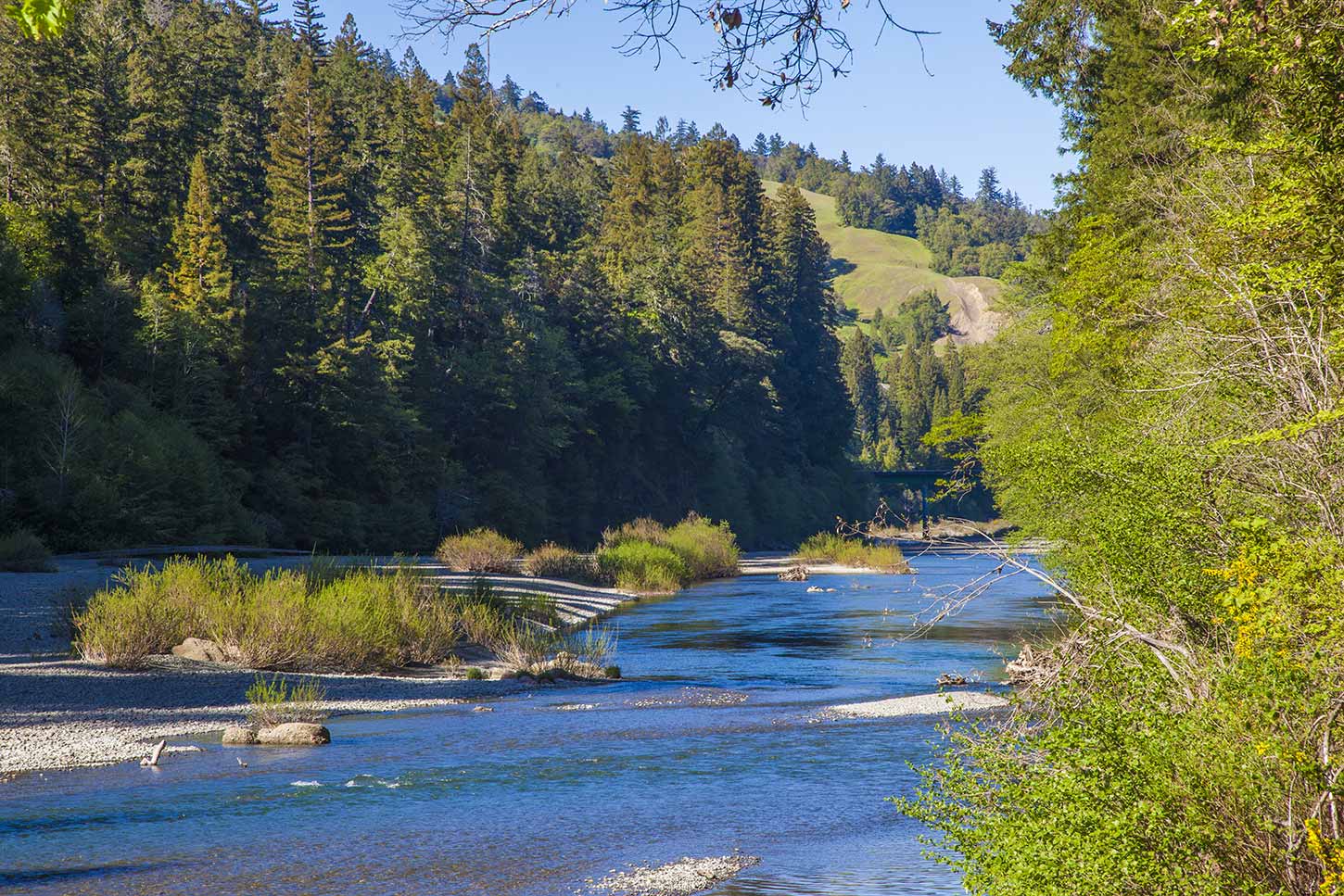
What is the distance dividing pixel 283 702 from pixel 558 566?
32.6 meters

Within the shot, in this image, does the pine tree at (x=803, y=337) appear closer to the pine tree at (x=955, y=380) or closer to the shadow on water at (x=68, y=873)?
the pine tree at (x=955, y=380)

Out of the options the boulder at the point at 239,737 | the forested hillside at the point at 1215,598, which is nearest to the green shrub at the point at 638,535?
the forested hillside at the point at 1215,598

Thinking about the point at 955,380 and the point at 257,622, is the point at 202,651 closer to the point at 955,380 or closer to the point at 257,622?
the point at 257,622

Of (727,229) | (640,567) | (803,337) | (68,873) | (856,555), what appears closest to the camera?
(68,873)

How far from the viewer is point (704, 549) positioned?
61188 millimetres

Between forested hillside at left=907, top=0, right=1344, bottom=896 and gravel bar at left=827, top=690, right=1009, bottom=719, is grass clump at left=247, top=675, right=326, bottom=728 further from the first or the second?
forested hillside at left=907, top=0, right=1344, bottom=896

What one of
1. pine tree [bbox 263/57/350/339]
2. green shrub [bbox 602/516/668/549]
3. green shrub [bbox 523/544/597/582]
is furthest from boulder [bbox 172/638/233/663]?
green shrub [bbox 602/516/668/549]

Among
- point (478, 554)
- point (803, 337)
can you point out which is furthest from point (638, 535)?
point (803, 337)

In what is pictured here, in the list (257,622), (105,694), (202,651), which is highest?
(257,622)

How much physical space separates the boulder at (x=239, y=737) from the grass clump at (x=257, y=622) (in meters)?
4.83

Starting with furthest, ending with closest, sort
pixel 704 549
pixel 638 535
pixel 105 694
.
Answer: pixel 704 549
pixel 638 535
pixel 105 694

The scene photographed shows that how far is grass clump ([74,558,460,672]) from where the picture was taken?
70.8ft

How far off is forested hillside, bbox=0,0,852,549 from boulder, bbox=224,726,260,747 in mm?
21011

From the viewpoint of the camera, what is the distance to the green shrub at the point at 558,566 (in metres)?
50.9
